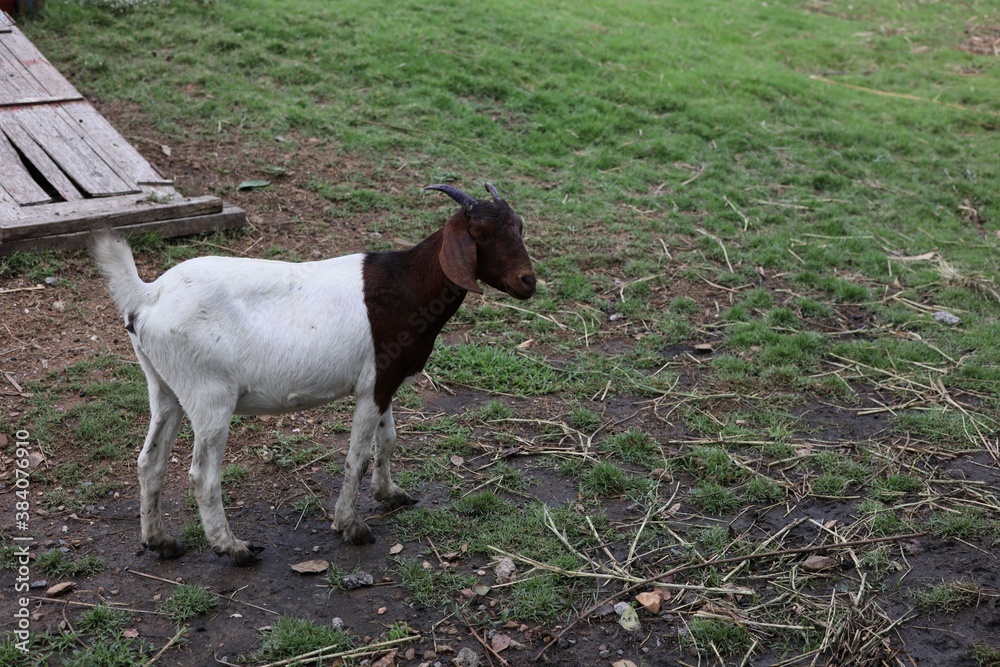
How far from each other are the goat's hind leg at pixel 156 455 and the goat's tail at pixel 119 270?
30 centimetres

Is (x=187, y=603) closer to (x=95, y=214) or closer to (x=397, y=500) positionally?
(x=397, y=500)

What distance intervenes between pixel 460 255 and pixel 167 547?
2.06 meters

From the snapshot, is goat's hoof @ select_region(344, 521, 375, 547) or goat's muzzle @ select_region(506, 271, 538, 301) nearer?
goat's muzzle @ select_region(506, 271, 538, 301)

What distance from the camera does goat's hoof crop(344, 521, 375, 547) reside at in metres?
4.54

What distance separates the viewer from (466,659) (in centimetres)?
385

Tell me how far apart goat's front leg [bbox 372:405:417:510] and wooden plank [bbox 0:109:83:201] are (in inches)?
160

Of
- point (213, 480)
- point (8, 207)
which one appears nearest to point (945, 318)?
point (213, 480)

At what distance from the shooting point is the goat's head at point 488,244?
429 cm

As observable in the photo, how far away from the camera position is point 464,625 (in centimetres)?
407

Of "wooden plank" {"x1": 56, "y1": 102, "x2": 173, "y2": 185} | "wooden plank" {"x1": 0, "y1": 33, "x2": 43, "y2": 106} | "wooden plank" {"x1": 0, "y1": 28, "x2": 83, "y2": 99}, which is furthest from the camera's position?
"wooden plank" {"x1": 0, "y1": 28, "x2": 83, "y2": 99}

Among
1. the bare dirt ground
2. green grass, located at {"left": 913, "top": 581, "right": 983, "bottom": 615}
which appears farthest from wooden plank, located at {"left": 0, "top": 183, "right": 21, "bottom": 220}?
green grass, located at {"left": 913, "top": 581, "right": 983, "bottom": 615}

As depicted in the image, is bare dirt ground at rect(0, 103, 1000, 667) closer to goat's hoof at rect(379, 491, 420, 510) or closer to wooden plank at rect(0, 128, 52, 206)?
goat's hoof at rect(379, 491, 420, 510)

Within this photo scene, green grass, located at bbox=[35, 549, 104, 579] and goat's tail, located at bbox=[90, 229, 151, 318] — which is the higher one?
goat's tail, located at bbox=[90, 229, 151, 318]

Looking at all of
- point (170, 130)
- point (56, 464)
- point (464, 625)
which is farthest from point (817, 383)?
point (170, 130)
